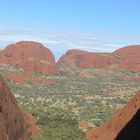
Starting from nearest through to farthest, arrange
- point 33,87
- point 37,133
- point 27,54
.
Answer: point 37,133
point 33,87
point 27,54

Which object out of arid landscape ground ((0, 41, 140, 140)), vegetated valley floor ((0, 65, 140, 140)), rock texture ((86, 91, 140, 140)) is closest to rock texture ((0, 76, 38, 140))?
arid landscape ground ((0, 41, 140, 140))

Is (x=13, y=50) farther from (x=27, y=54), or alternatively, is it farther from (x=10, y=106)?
(x=10, y=106)

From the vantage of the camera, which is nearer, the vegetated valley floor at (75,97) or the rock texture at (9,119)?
the rock texture at (9,119)

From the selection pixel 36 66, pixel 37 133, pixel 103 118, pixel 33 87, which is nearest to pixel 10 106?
A: pixel 37 133

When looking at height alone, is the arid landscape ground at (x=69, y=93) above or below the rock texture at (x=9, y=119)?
below

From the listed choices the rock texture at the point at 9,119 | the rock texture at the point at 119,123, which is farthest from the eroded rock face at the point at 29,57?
the rock texture at the point at 9,119

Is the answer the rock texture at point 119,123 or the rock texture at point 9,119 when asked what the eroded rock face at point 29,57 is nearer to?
the rock texture at point 119,123

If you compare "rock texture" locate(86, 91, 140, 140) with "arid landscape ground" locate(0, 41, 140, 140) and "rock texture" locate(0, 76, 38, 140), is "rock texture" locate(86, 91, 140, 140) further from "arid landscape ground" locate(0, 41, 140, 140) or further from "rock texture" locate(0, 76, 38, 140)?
"rock texture" locate(0, 76, 38, 140)
